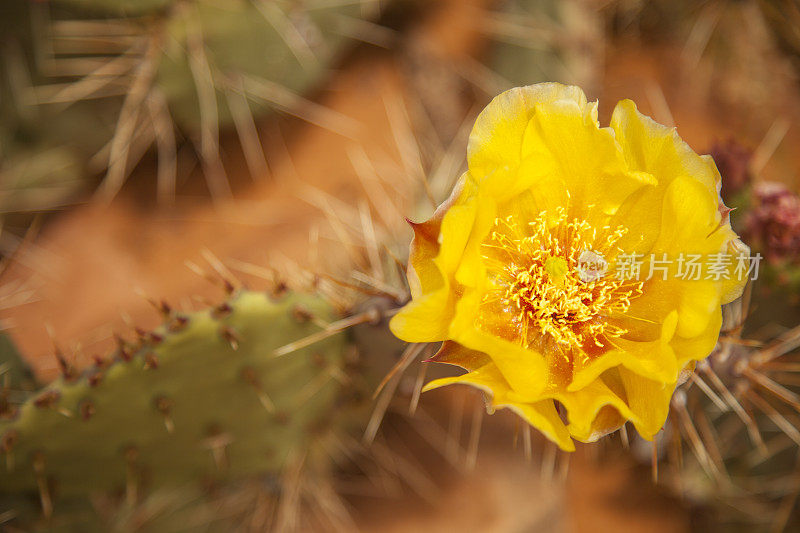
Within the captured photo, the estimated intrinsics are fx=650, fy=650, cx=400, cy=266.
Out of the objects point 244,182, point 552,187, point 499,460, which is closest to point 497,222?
point 552,187

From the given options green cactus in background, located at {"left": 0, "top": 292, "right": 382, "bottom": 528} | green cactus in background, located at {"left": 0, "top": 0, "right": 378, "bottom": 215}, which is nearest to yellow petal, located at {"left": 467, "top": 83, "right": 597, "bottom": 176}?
green cactus in background, located at {"left": 0, "top": 292, "right": 382, "bottom": 528}

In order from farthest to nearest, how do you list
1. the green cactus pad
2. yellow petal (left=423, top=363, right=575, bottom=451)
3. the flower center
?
the green cactus pad → the flower center → yellow petal (left=423, top=363, right=575, bottom=451)

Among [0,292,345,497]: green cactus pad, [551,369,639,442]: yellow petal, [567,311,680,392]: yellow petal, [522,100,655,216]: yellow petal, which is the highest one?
[522,100,655,216]: yellow petal

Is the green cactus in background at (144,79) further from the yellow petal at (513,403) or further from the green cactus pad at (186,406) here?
the yellow petal at (513,403)

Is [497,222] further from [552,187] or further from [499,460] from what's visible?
[499,460]

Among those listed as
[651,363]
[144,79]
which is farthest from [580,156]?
[144,79]

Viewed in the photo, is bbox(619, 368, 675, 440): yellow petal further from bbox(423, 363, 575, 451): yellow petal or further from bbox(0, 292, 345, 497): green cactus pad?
bbox(0, 292, 345, 497): green cactus pad

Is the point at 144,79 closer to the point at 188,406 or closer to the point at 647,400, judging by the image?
the point at 188,406

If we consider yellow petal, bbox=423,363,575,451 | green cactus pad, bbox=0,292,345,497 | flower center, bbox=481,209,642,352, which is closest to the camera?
yellow petal, bbox=423,363,575,451
